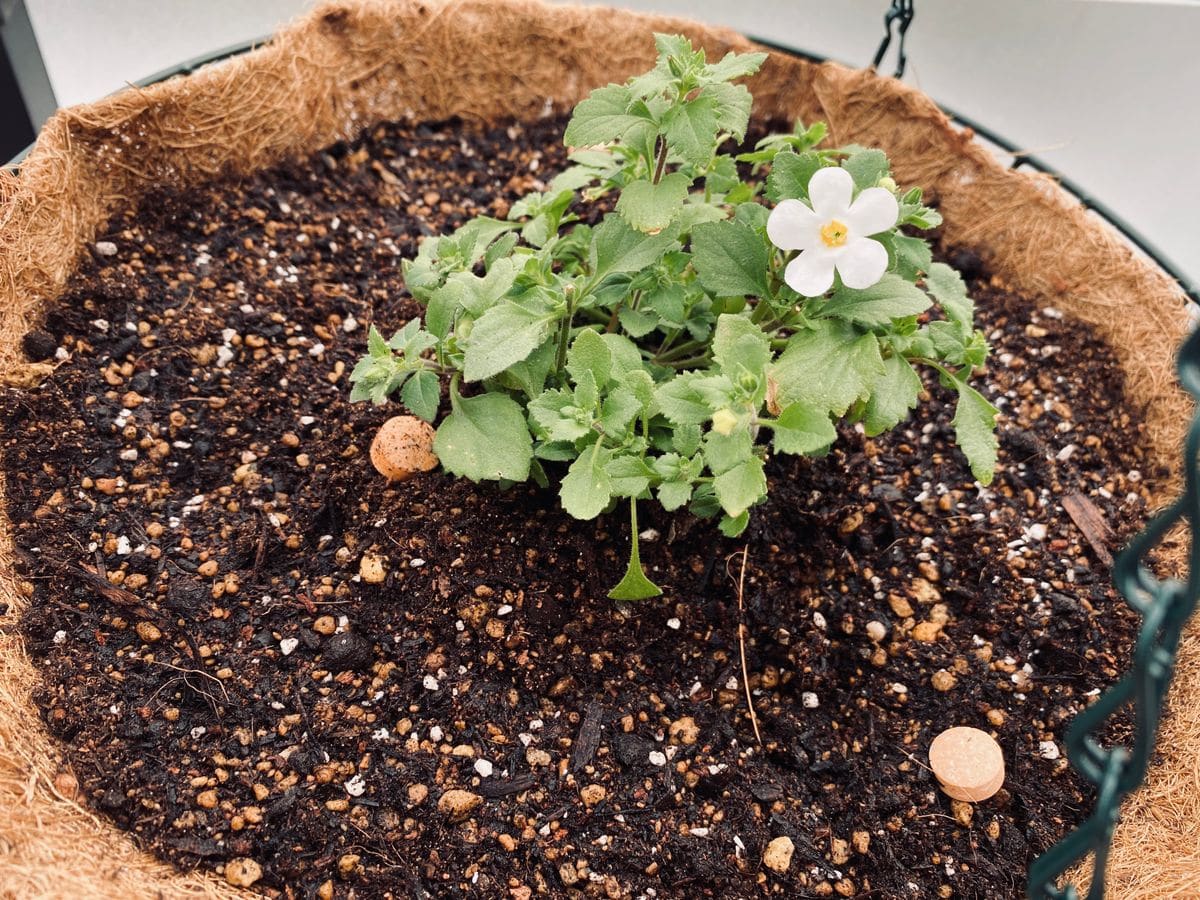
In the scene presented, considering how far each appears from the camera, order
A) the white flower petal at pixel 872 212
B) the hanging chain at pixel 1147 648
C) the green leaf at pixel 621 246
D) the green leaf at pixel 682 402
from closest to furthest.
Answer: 1. the hanging chain at pixel 1147 648
2. the white flower petal at pixel 872 212
3. the green leaf at pixel 682 402
4. the green leaf at pixel 621 246

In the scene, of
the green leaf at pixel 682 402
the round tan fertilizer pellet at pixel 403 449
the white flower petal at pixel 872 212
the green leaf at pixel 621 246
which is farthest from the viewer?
the round tan fertilizer pellet at pixel 403 449

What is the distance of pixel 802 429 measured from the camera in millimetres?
1118

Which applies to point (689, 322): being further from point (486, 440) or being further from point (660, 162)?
point (486, 440)

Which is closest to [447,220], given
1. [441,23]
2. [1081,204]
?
[441,23]

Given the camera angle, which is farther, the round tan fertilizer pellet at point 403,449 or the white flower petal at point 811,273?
the round tan fertilizer pellet at point 403,449

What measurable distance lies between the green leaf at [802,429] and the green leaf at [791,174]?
27 centimetres

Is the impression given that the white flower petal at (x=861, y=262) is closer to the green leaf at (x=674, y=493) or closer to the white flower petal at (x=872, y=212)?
the white flower petal at (x=872, y=212)

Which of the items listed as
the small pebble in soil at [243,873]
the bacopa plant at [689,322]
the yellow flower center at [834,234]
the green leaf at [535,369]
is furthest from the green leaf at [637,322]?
the small pebble in soil at [243,873]

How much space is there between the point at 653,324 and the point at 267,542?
0.68 m

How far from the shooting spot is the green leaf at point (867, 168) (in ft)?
3.74

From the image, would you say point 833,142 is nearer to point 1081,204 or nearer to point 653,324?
point 1081,204

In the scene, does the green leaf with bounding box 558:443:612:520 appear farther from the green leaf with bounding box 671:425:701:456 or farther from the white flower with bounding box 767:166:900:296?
the white flower with bounding box 767:166:900:296

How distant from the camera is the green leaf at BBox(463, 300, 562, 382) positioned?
116 cm

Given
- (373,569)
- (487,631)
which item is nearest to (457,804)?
(487,631)
